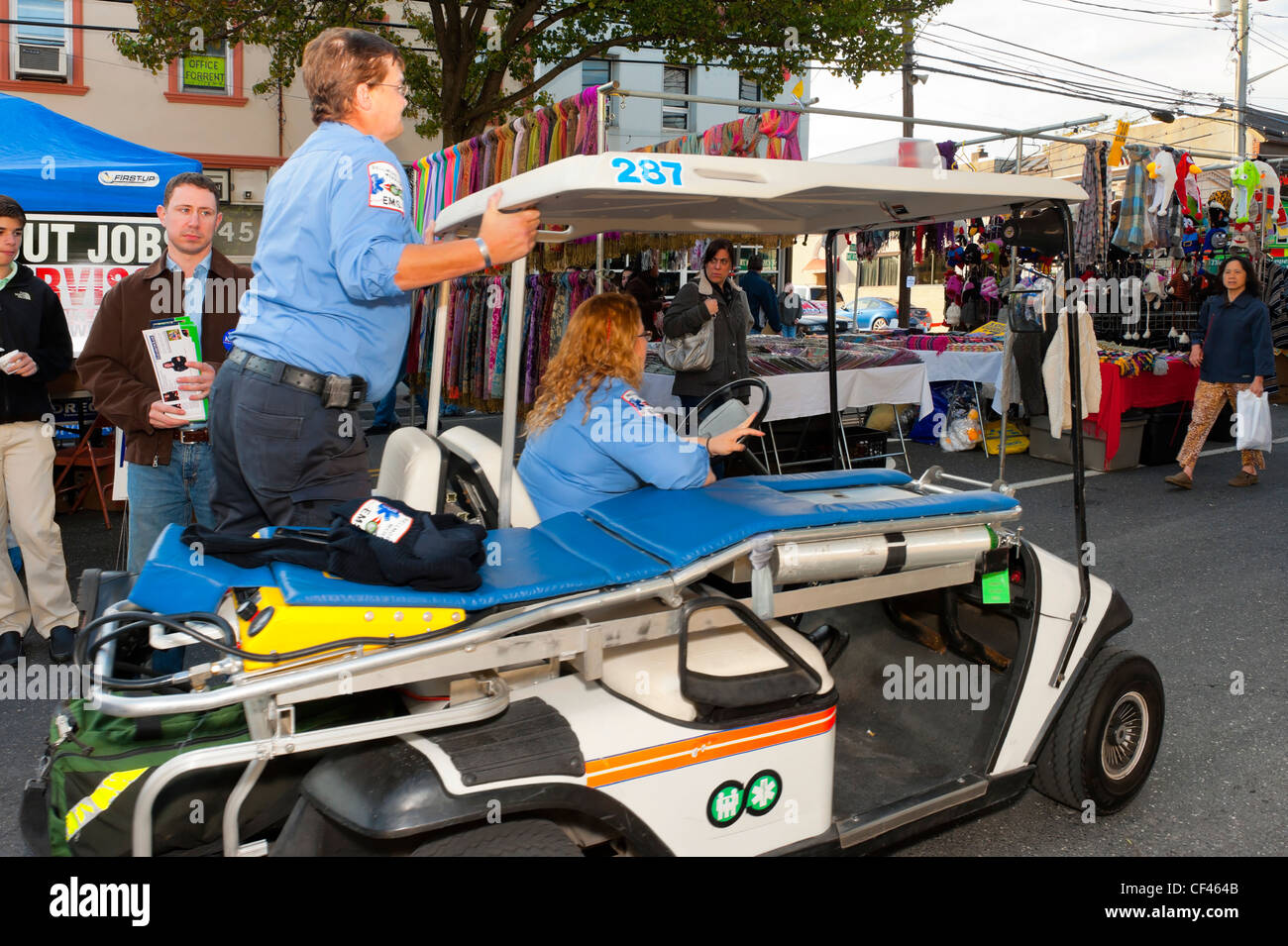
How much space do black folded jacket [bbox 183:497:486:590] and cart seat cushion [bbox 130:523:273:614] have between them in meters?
0.07

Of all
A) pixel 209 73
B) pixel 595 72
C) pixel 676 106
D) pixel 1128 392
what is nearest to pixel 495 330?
pixel 1128 392

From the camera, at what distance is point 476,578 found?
2.32m

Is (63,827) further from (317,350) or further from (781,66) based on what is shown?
(781,66)

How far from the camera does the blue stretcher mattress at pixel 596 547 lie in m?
2.28

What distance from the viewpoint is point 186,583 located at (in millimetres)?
2297

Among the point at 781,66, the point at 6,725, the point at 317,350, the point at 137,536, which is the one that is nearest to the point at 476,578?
the point at 317,350

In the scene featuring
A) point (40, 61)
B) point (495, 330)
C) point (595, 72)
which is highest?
point (595, 72)

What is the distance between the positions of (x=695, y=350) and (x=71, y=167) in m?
4.64

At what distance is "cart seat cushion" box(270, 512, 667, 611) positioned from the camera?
2217 mm

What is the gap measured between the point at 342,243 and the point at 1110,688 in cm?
265

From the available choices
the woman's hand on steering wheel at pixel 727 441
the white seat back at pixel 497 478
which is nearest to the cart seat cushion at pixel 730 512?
the woman's hand on steering wheel at pixel 727 441

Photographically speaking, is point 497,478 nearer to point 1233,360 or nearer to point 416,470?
point 416,470

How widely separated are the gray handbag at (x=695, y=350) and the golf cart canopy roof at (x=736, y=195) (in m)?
3.12

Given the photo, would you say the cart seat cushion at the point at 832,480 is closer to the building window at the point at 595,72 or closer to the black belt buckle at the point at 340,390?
the black belt buckle at the point at 340,390
